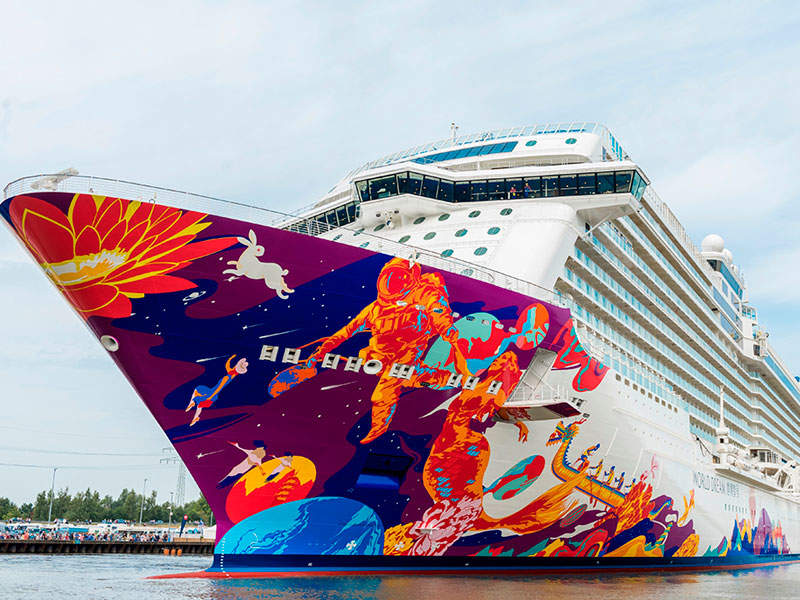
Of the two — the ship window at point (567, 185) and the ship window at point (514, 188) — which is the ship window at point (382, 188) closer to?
the ship window at point (514, 188)

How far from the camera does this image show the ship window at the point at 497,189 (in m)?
20.6

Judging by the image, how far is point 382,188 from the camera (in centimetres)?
2012

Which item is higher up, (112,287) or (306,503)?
(112,287)

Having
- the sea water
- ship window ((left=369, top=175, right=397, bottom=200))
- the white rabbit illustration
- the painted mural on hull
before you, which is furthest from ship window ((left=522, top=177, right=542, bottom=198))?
the white rabbit illustration

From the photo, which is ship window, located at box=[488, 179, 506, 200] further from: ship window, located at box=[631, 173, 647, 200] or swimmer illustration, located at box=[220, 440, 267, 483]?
swimmer illustration, located at box=[220, 440, 267, 483]

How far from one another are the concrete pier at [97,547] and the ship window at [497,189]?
2733 centimetres

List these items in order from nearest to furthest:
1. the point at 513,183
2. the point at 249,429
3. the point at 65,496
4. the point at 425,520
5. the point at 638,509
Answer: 1. the point at 249,429
2. the point at 425,520
3. the point at 638,509
4. the point at 513,183
5. the point at 65,496

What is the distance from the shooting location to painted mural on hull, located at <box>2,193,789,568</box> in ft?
39.2

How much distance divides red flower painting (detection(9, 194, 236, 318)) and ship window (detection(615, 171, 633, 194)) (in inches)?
444

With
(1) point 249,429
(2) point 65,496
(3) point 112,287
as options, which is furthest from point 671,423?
(2) point 65,496

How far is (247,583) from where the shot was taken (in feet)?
43.1

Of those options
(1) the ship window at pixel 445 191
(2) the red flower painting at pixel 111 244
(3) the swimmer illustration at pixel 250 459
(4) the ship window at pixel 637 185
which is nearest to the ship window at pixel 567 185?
(4) the ship window at pixel 637 185

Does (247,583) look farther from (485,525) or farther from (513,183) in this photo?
(513,183)

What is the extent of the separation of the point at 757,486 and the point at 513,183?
17284 mm
